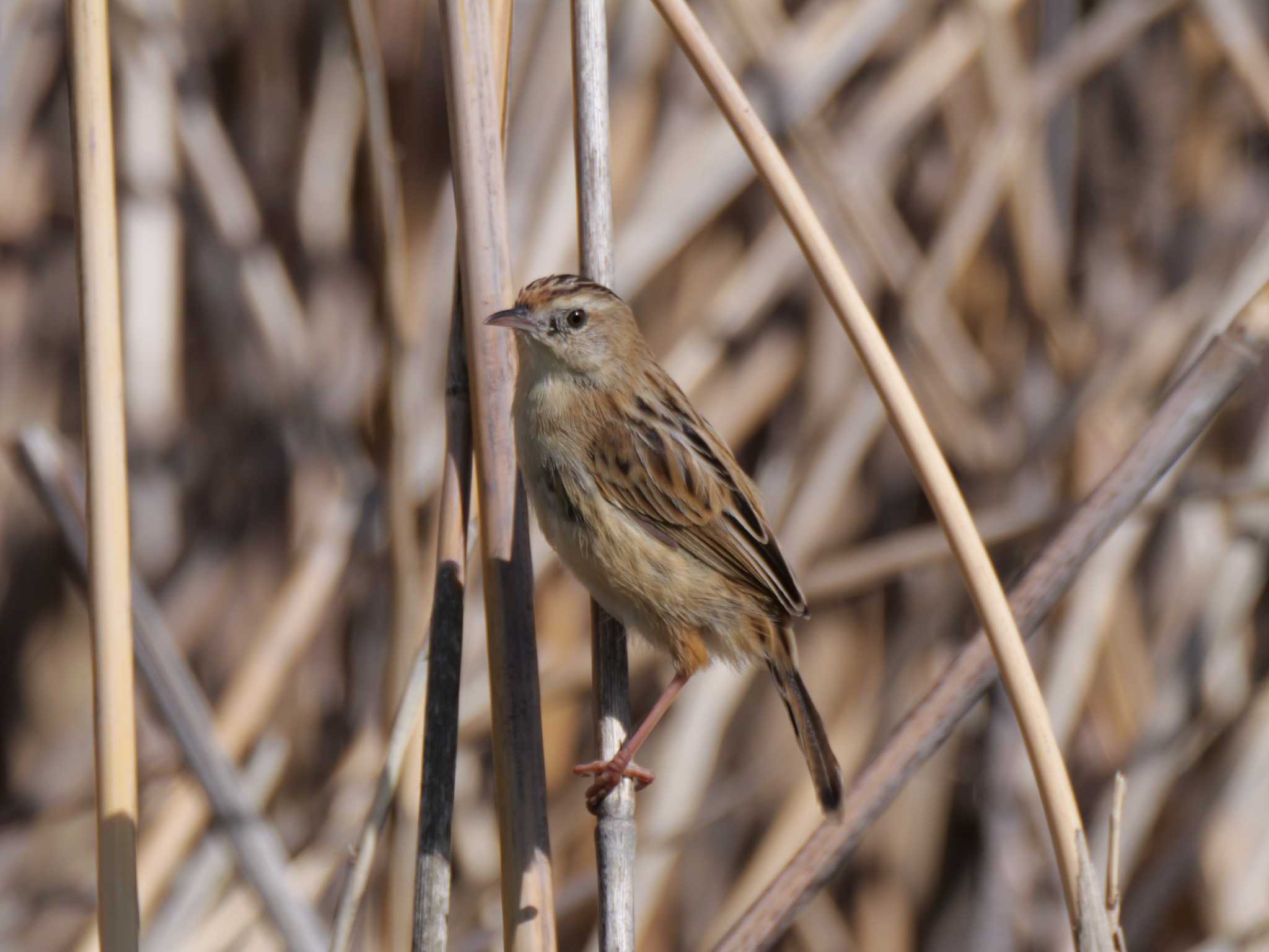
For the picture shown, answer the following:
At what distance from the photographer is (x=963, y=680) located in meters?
1.67

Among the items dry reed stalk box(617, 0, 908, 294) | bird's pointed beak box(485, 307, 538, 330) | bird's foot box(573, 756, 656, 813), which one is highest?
dry reed stalk box(617, 0, 908, 294)

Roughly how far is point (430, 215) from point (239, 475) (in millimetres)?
907

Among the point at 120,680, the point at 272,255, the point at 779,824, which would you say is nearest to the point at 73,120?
the point at 120,680

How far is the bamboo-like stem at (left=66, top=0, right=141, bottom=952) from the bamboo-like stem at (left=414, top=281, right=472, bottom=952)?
0.36 meters

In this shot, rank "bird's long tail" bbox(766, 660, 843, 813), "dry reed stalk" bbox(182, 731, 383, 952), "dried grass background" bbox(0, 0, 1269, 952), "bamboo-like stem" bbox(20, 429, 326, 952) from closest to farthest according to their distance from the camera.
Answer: "bird's long tail" bbox(766, 660, 843, 813), "bamboo-like stem" bbox(20, 429, 326, 952), "dry reed stalk" bbox(182, 731, 383, 952), "dried grass background" bbox(0, 0, 1269, 952)

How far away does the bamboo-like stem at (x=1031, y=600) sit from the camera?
1622mm

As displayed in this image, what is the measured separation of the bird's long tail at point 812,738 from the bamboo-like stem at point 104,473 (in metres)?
1.00

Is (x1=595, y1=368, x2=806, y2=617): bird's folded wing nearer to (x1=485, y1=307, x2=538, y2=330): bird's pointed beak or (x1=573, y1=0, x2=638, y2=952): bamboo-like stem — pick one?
(x1=485, y1=307, x2=538, y2=330): bird's pointed beak

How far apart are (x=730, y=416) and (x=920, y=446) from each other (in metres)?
1.85

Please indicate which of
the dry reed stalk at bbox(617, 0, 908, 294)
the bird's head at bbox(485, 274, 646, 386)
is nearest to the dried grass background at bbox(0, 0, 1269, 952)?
the dry reed stalk at bbox(617, 0, 908, 294)

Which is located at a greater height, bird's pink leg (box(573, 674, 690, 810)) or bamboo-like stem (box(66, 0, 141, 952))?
bamboo-like stem (box(66, 0, 141, 952))

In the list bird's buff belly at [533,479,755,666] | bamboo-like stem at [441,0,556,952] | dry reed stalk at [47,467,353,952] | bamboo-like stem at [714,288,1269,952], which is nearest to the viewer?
bamboo-like stem at [441,0,556,952]

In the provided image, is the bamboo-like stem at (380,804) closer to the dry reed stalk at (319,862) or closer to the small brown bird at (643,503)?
the small brown bird at (643,503)

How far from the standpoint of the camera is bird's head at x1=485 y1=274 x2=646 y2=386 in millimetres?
2088
